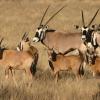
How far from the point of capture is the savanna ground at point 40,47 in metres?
8.19

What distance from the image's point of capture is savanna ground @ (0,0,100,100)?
8.19 metres

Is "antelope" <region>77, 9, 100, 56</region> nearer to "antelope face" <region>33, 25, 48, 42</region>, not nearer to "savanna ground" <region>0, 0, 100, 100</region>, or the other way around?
"savanna ground" <region>0, 0, 100, 100</region>

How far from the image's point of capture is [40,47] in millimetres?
16719

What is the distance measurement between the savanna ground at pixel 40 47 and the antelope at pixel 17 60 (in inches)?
8.7

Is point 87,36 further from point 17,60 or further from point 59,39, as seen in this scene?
point 17,60

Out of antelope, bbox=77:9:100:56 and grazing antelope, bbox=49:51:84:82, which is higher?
antelope, bbox=77:9:100:56

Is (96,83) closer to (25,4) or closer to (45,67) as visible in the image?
(45,67)

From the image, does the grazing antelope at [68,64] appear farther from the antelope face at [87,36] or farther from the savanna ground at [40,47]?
the antelope face at [87,36]

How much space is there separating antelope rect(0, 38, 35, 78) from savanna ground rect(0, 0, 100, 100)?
22 cm

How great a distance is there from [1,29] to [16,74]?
11.1m

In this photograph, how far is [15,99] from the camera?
24.7 feet

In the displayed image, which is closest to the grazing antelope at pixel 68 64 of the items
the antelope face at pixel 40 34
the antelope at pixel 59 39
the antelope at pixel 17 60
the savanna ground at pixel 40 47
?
the savanna ground at pixel 40 47

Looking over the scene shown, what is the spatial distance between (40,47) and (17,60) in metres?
6.70

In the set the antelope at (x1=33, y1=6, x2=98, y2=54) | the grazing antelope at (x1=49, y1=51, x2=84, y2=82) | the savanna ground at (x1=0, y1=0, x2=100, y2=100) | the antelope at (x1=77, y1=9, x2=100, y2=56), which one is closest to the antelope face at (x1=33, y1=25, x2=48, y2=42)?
the antelope at (x1=33, y1=6, x2=98, y2=54)
